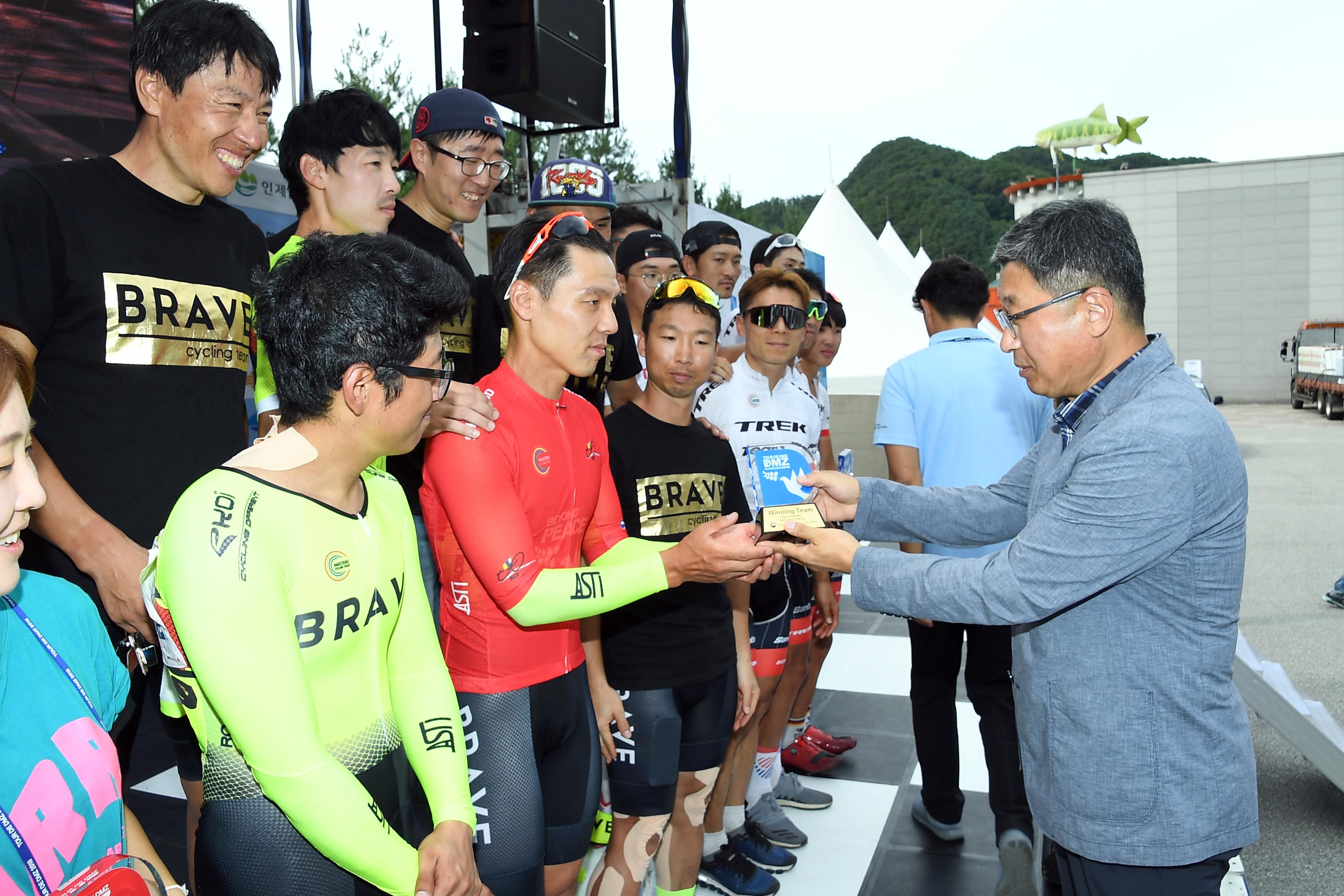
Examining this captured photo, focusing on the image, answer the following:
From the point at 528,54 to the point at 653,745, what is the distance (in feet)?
20.2

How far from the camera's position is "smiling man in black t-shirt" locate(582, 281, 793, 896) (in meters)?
2.54

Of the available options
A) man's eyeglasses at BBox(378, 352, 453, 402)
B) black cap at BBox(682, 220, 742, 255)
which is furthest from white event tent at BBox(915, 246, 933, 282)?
man's eyeglasses at BBox(378, 352, 453, 402)

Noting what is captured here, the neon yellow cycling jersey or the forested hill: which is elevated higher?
the forested hill

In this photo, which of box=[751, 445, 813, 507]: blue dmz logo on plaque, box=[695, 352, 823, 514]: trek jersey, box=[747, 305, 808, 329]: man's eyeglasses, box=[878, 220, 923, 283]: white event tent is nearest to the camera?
box=[751, 445, 813, 507]: blue dmz logo on plaque

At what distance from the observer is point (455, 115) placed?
9.89 feet

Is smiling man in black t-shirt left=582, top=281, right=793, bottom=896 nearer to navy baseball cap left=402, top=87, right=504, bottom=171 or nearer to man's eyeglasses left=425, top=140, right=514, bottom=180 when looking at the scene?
man's eyeglasses left=425, top=140, right=514, bottom=180

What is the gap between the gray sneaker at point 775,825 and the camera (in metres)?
3.55

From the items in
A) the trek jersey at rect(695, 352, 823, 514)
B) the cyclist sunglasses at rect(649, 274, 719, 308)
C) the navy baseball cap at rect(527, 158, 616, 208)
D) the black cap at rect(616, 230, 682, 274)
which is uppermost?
the navy baseball cap at rect(527, 158, 616, 208)

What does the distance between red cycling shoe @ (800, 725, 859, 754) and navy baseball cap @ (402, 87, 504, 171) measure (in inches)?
121

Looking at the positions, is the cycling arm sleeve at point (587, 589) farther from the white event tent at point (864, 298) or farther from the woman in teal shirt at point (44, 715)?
the white event tent at point (864, 298)

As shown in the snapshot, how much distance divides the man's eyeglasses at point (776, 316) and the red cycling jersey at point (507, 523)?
4.69 feet

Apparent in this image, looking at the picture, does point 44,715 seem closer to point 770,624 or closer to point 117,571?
point 117,571

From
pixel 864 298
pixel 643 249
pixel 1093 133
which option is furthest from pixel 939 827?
pixel 1093 133

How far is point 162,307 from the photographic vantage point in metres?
2.03
